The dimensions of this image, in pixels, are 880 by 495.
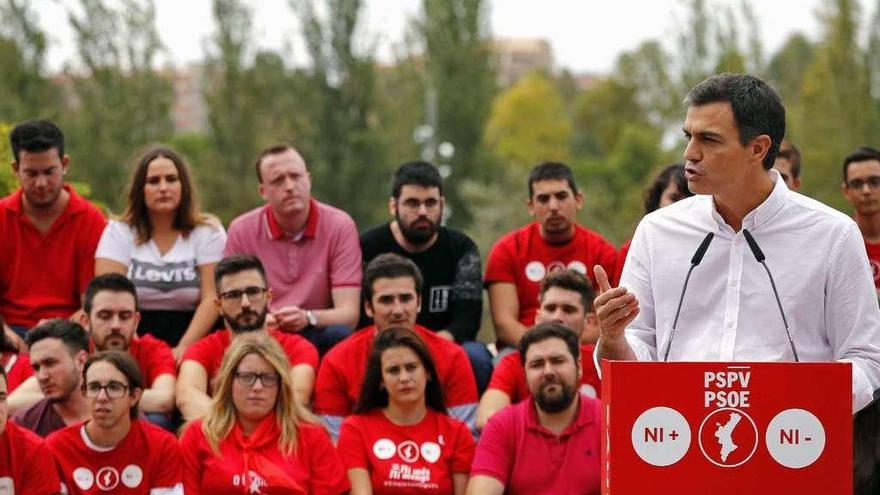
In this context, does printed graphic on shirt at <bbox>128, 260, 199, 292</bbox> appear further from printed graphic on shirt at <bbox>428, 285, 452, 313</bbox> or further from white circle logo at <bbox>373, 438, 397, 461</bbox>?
white circle logo at <bbox>373, 438, 397, 461</bbox>

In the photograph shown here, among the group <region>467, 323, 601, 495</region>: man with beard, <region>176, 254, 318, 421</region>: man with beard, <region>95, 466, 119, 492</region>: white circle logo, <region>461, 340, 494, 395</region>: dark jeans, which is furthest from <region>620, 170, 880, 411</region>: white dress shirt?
<region>461, 340, 494, 395</region>: dark jeans

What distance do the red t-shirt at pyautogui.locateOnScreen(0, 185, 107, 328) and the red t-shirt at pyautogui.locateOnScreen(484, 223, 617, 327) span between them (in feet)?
8.91

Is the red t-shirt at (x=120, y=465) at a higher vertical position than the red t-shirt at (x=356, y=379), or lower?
lower

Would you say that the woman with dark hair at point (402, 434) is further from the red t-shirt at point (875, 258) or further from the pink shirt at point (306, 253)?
the red t-shirt at point (875, 258)

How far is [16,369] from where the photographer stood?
8344 millimetres

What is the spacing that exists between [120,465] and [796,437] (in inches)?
176

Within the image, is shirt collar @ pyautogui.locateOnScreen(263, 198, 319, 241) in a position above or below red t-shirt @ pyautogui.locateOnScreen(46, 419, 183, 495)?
above

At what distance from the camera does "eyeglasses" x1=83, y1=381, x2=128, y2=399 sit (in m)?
7.30

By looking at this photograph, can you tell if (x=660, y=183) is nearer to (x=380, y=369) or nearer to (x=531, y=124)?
(x=380, y=369)

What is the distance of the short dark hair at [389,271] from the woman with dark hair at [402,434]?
0.51 m

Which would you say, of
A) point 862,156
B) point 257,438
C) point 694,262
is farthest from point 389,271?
point 694,262

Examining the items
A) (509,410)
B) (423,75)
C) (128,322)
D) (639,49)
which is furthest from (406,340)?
(639,49)

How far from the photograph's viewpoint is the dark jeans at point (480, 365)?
8.77 metres

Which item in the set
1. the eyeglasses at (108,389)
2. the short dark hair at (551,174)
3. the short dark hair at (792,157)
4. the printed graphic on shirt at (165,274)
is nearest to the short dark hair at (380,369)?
the eyeglasses at (108,389)
